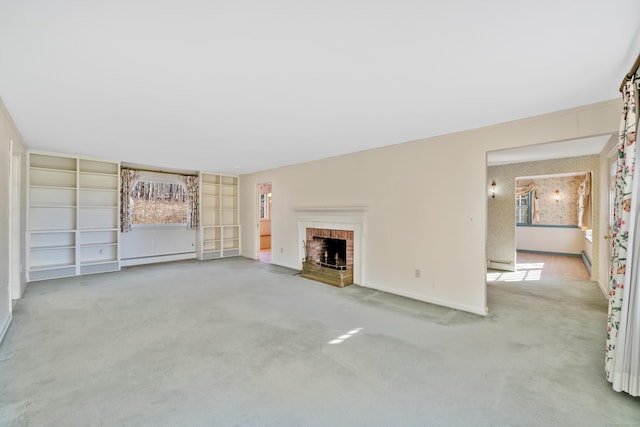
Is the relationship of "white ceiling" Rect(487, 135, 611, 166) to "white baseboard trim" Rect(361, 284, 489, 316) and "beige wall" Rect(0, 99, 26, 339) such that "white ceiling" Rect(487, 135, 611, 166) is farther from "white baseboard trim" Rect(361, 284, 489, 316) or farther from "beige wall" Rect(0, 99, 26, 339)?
"beige wall" Rect(0, 99, 26, 339)

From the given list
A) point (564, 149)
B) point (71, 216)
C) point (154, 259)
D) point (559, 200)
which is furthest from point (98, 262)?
point (559, 200)

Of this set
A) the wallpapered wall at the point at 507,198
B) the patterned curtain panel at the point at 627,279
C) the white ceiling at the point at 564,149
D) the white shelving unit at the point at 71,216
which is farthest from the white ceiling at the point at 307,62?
the wallpapered wall at the point at 507,198

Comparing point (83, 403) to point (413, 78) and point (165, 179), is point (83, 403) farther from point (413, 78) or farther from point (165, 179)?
point (165, 179)

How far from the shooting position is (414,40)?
1.75m

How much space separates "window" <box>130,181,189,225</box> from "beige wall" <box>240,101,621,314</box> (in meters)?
4.26

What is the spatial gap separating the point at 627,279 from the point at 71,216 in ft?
26.9

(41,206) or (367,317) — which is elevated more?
(41,206)

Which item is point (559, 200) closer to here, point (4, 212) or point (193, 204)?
point (193, 204)

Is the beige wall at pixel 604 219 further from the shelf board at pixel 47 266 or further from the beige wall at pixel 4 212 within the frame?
the shelf board at pixel 47 266

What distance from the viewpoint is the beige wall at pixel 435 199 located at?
3217mm

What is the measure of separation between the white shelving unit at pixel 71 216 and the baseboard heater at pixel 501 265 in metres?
8.41

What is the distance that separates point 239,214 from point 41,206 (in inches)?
164

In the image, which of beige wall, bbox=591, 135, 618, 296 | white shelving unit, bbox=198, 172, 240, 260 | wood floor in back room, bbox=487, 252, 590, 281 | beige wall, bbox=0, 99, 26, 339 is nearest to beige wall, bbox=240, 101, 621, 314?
beige wall, bbox=591, 135, 618, 296

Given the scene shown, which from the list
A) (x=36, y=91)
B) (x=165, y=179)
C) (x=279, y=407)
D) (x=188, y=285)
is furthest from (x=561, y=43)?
(x=165, y=179)
